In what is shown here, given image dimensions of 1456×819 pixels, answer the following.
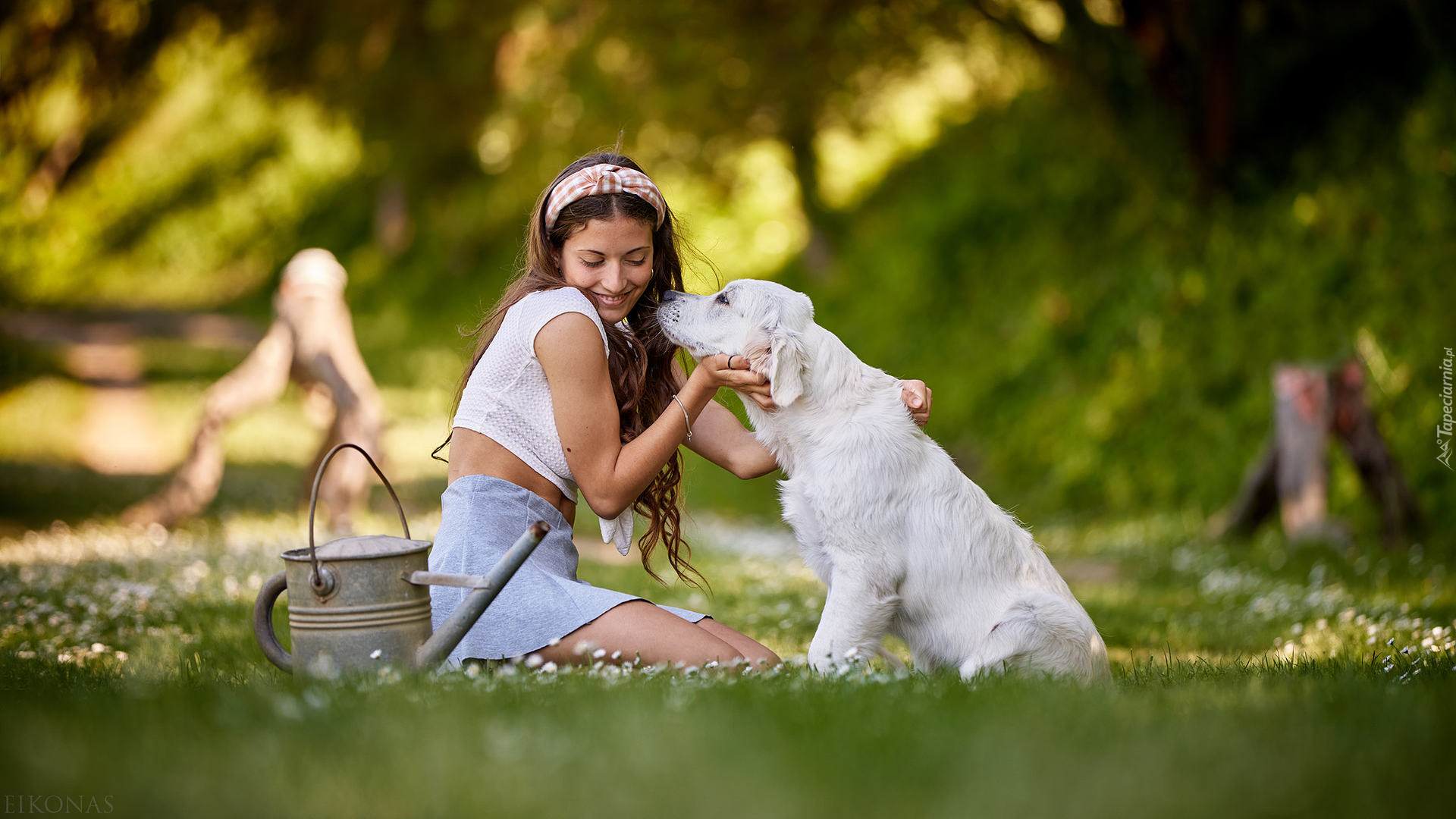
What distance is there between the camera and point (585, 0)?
20.5 meters

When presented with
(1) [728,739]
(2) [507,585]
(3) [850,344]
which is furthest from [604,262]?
(3) [850,344]

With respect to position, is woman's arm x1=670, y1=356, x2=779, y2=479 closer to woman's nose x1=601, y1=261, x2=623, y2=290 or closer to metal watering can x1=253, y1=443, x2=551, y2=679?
woman's nose x1=601, y1=261, x2=623, y2=290

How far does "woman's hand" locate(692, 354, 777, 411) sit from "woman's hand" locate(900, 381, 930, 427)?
487 mm

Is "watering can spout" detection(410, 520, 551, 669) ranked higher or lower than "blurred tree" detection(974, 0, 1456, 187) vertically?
lower

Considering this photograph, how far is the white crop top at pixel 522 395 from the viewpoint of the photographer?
13.8 feet

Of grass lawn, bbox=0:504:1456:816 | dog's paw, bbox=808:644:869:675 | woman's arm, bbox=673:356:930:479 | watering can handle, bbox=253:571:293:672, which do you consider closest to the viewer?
grass lawn, bbox=0:504:1456:816

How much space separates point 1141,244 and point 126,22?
10642mm

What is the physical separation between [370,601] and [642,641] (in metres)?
0.96

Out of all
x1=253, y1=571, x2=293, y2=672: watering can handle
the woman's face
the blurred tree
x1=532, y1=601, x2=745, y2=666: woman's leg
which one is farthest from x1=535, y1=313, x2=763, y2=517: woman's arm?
the blurred tree

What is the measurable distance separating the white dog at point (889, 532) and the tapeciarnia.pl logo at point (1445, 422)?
599 cm

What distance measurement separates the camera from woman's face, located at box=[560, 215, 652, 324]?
4344mm

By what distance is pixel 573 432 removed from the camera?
412 cm

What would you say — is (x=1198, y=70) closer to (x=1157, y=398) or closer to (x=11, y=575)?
(x=1157, y=398)

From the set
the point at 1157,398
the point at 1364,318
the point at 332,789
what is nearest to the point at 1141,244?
the point at 1157,398
